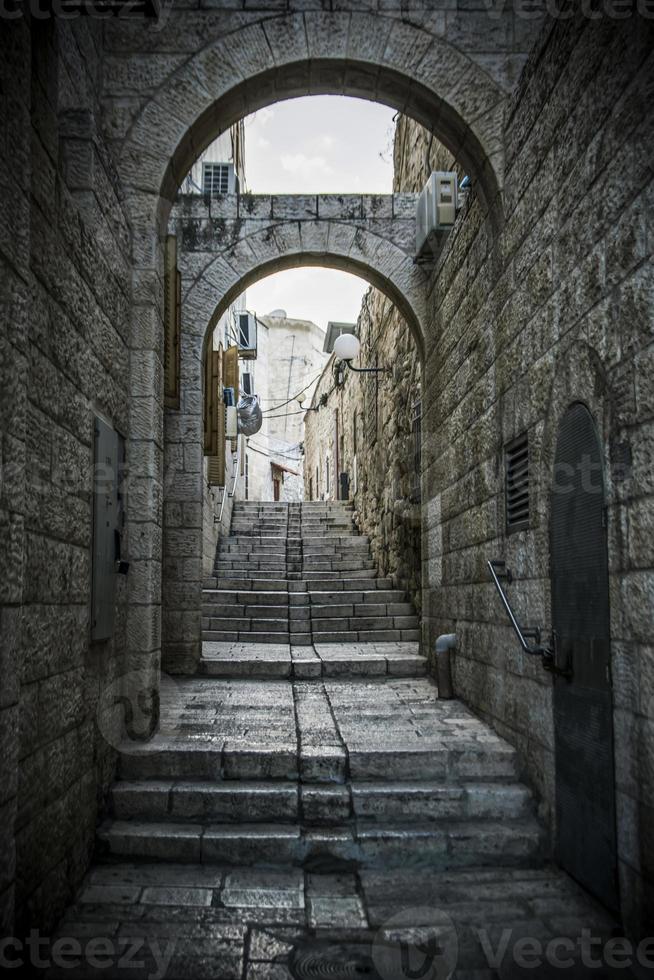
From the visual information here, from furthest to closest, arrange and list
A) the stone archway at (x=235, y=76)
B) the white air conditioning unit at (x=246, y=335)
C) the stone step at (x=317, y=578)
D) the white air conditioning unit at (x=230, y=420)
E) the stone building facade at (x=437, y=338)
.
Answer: the white air conditioning unit at (x=246, y=335), the white air conditioning unit at (x=230, y=420), the stone step at (x=317, y=578), the stone archway at (x=235, y=76), the stone building facade at (x=437, y=338)

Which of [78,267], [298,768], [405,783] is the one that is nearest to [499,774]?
[405,783]

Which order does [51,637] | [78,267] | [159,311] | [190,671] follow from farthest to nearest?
[190,671], [159,311], [78,267], [51,637]

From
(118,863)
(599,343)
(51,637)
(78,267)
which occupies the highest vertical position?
(78,267)

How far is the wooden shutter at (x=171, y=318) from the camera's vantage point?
190 inches

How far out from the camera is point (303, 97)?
4605 millimetres

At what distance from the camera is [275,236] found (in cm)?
666

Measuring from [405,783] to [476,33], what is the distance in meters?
3.99

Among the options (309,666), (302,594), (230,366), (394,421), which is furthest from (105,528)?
(230,366)

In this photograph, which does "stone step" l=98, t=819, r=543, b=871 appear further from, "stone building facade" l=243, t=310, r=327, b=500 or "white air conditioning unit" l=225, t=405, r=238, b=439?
"stone building facade" l=243, t=310, r=327, b=500

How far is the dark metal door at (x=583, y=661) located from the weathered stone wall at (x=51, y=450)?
1.87 metres

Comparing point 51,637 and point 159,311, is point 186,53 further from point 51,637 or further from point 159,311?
point 51,637

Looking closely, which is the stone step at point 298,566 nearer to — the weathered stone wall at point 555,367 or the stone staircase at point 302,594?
the stone staircase at point 302,594

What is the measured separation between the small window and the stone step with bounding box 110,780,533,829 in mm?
7925

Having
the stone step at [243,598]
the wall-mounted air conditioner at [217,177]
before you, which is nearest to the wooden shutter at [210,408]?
the stone step at [243,598]
